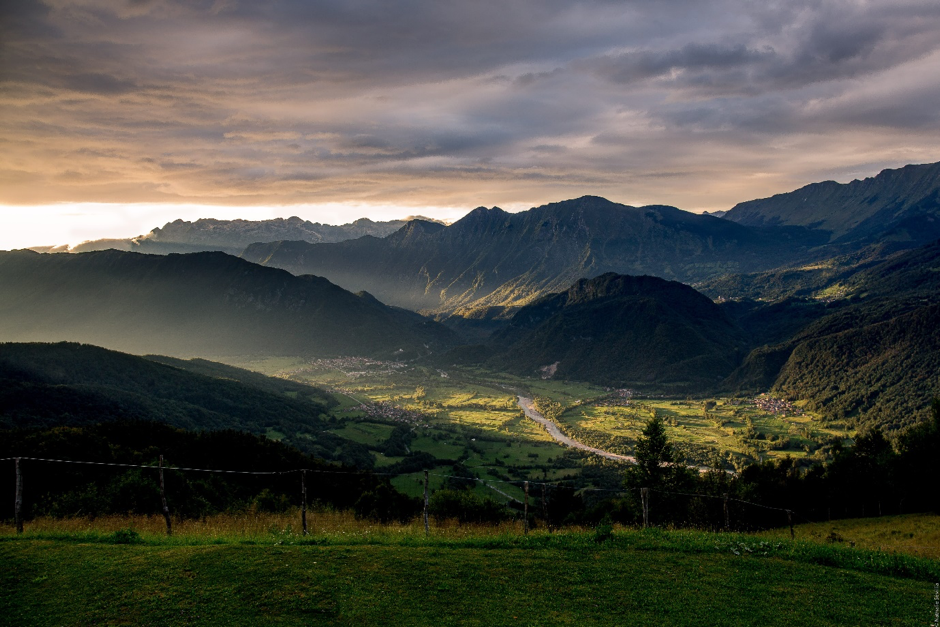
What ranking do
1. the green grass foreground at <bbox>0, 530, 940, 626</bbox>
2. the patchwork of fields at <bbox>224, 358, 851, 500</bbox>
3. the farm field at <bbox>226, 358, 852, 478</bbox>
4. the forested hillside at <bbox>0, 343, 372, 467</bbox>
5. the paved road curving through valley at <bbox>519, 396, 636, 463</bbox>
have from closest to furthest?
the green grass foreground at <bbox>0, 530, 940, 626</bbox> → the forested hillside at <bbox>0, 343, 372, 467</bbox> → the patchwork of fields at <bbox>224, 358, 851, 500</bbox> → the farm field at <bbox>226, 358, 852, 478</bbox> → the paved road curving through valley at <bbox>519, 396, 636, 463</bbox>

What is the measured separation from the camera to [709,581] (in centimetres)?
1495

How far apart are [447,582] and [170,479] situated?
72.4 ft

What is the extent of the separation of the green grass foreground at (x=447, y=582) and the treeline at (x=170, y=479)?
3.98 m

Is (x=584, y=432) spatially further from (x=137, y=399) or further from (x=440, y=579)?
(x=440, y=579)

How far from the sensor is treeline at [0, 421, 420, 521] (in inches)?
966

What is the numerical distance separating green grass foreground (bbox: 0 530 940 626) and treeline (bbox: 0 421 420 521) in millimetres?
3981

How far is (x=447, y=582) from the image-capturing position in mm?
14102

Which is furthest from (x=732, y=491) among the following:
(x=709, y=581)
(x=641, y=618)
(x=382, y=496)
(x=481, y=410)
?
(x=481, y=410)

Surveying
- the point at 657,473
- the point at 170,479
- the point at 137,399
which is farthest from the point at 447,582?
the point at 137,399

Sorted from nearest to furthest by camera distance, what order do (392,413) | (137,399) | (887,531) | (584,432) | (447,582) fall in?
(447,582), (887,531), (137,399), (584,432), (392,413)

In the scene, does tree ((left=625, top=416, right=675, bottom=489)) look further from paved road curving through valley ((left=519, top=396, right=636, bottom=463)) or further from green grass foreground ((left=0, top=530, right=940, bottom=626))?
paved road curving through valley ((left=519, top=396, right=636, bottom=463))

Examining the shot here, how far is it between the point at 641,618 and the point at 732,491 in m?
44.7

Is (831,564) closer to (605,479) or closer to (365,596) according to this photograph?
(365,596)

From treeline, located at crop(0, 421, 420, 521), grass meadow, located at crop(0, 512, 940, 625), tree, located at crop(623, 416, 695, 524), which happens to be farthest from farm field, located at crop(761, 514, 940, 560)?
treeline, located at crop(0, 421, 420, 521)
